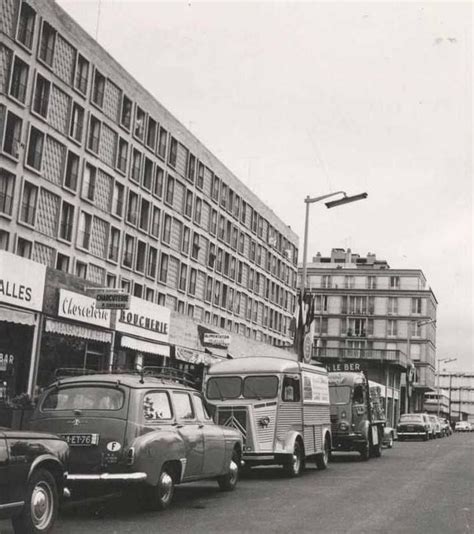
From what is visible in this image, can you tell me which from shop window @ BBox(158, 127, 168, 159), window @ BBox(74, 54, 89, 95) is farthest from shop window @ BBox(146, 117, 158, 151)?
window @ BBox(74, 54, 89, 95)

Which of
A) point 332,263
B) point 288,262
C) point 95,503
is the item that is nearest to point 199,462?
point 95,503

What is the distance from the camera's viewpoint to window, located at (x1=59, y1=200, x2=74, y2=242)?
38969 millimetres

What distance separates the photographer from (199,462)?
11.2 metres

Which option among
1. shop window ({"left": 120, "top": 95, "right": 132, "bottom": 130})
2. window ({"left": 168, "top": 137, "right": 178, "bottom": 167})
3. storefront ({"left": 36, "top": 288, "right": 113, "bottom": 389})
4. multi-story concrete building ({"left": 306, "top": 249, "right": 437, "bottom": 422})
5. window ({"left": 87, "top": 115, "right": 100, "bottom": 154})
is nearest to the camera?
storefront ({"left": 36, "top": 288, "right": 113, "bottom": 389})

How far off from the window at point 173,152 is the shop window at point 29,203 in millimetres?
14598

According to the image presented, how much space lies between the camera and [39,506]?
7723mm

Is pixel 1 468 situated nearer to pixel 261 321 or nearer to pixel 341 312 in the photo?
pixel 261 321

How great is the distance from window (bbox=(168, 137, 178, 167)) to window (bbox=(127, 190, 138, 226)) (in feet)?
17.4

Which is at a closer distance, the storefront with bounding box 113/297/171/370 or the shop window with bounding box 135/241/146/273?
the storefront with bounding box 113/297/171/370

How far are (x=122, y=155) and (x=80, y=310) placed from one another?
20.9m

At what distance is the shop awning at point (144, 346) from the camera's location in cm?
2823

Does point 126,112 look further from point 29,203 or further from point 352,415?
point 352,415

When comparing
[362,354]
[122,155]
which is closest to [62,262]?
[122,155]

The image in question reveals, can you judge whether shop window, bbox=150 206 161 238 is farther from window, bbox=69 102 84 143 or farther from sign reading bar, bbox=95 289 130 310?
sign reading bar, bbox=95 289 130 310
